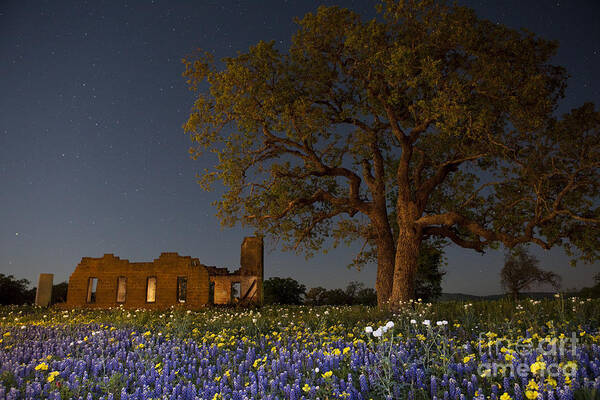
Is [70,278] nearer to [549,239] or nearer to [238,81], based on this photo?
[238,81]

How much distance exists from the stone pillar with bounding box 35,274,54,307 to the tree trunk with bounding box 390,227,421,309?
29.1m

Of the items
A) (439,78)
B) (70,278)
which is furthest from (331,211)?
(70,278)

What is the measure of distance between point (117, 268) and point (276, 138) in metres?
20.5

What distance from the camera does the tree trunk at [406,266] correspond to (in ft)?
56.7

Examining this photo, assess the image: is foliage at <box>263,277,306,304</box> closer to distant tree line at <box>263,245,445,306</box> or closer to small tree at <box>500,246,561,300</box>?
distant tree line at <box>263,245,445,306</box>

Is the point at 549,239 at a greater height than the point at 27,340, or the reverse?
the point at 549,239

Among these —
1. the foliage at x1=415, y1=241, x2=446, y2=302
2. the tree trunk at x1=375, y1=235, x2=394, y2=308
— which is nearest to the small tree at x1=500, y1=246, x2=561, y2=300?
the foliage at x1=415, y1=241, x2=446, y2=302

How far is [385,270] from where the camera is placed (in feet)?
64.1

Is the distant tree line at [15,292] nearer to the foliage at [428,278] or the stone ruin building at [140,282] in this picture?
the stone ruin building at [140,282]

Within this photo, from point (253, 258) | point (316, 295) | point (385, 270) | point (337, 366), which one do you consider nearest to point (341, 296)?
point (316, 295)

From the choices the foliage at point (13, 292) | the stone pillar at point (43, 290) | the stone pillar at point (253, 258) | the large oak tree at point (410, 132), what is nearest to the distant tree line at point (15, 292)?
the foliage at point (13, 292)

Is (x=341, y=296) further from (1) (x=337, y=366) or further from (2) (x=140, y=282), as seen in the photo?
(1) (x=337, y=366)

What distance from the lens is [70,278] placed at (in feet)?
109

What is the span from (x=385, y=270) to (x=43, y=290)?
1125 inches
